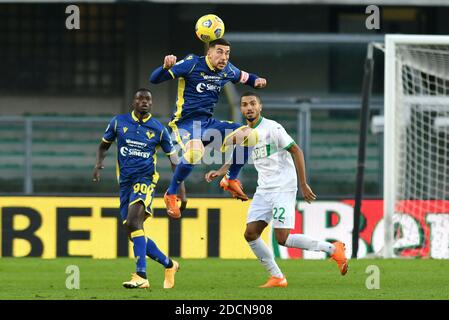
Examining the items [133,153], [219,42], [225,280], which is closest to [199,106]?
[219,42]

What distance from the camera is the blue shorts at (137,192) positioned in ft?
42.5

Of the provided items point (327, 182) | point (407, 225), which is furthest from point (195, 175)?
point (407, 225)

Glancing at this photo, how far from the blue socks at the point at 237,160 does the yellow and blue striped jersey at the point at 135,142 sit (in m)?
0.91

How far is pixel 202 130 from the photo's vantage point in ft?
43.7

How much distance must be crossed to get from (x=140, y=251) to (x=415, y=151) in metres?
7.48

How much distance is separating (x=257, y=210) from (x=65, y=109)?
10397 millimetres

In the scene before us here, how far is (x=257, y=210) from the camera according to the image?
43.3 ft

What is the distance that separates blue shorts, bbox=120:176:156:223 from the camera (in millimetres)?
12953

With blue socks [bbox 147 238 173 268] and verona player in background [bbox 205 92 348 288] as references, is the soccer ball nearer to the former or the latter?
verona player in background [bbox 205 92 348 288]

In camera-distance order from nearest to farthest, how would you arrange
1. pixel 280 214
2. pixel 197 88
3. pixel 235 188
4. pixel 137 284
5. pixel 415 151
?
pixel 137 284 < pixel 280 214 < pixel 197 88 < pixel 235 188 < pixel 415 151

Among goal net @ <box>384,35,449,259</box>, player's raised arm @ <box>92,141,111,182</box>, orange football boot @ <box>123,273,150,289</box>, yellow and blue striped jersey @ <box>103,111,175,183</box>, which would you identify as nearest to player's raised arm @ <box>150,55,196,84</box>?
yellow and blue striped jersey @ <box>103,111,175,183</box>

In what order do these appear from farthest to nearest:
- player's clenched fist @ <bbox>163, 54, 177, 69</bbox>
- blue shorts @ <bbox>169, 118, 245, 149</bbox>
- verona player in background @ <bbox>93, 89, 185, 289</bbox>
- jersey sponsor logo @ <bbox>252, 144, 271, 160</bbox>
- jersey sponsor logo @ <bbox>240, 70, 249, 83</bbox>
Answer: jersey sponsor logo @ <bbox>240, 70, 249, 83</bbox> < blue shorts @ <bbox>169, 118, 245, 149</bbox> < jersey sponsor logo @ <bbox>252, 144, 271, 160</bbox> < verona player in background @ <bbox>93, 89, 185, 289</bbox> < player's clenched fist @ <bbox>163, 54, 177, 69</bbox>

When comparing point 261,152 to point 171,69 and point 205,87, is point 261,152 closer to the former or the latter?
point 205,87

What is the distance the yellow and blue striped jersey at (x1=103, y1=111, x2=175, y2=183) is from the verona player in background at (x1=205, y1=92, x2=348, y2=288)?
61cm
